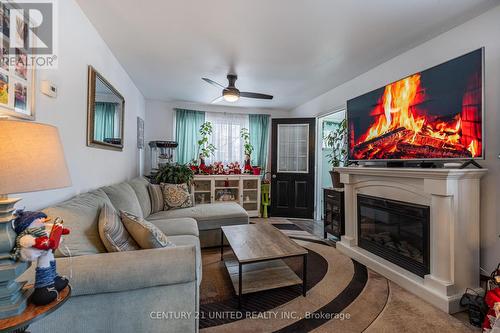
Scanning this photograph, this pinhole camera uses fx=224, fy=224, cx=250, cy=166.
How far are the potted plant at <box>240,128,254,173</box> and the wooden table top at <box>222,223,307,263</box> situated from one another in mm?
2334

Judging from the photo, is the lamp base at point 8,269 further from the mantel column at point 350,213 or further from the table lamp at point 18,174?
the mantel column at point 350,213

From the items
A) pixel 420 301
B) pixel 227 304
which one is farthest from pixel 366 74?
pixel 227 304

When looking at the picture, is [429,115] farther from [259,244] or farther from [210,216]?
[210,216]

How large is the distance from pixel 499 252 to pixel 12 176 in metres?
3.06

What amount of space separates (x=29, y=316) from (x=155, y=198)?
2.42 m

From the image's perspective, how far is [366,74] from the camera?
313 centimetres

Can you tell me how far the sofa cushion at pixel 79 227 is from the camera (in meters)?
1.23

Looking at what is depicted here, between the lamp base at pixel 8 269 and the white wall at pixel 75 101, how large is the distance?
1.91 feet

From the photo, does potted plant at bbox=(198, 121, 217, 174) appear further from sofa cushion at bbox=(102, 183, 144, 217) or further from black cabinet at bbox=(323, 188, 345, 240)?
black cabinet at bbox=(323, 188, 345, 240)

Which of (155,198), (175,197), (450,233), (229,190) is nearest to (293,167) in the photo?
(229,190)

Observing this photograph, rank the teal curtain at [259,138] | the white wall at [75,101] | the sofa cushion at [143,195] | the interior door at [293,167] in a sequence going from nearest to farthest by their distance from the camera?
the white wall at [75,101] → the sofa cushion at [143,195] → the interior door at [293,167] → the teal curtain at [259,138]

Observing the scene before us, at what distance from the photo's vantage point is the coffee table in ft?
5.95

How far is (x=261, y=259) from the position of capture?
1773 millimetres

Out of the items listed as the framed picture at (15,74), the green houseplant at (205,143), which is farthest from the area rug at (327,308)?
the green houseplant at (205,143)
